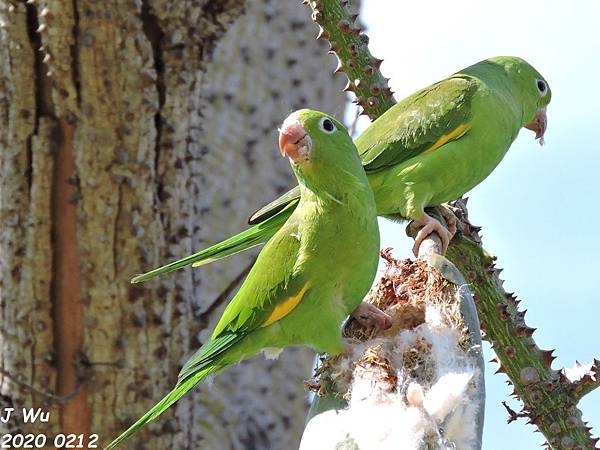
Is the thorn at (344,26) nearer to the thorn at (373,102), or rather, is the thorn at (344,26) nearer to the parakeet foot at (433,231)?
the thorn at (373,102)

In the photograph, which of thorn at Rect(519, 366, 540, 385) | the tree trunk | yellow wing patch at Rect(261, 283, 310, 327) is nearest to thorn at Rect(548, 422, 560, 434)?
thorn at Rect(519, 366, 540, 385)

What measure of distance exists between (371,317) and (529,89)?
1.28 metres

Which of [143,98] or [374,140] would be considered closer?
[374,140]

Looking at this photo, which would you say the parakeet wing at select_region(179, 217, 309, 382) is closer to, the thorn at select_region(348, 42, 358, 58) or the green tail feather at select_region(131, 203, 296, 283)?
the green tail feather at select_region(131, 203, 296, 283)

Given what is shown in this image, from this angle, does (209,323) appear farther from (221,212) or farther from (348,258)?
(348,258)

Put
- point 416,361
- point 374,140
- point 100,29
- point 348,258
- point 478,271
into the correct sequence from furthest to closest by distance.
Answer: point 100,29
point 374,140
point 478,271
point 348,258
point 416,361

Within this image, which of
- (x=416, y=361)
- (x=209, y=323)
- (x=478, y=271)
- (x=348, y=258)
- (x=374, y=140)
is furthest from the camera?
(x=209, y=323)

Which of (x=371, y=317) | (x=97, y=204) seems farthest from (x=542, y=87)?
(x=97, y=204)

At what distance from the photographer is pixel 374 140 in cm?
300

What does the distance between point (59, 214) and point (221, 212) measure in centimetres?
71

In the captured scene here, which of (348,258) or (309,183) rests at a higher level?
(309,183)

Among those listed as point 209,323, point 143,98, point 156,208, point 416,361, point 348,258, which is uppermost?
point 143,98

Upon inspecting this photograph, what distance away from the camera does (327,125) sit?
2.41m

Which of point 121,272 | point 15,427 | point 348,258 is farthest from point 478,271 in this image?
point 15,427
